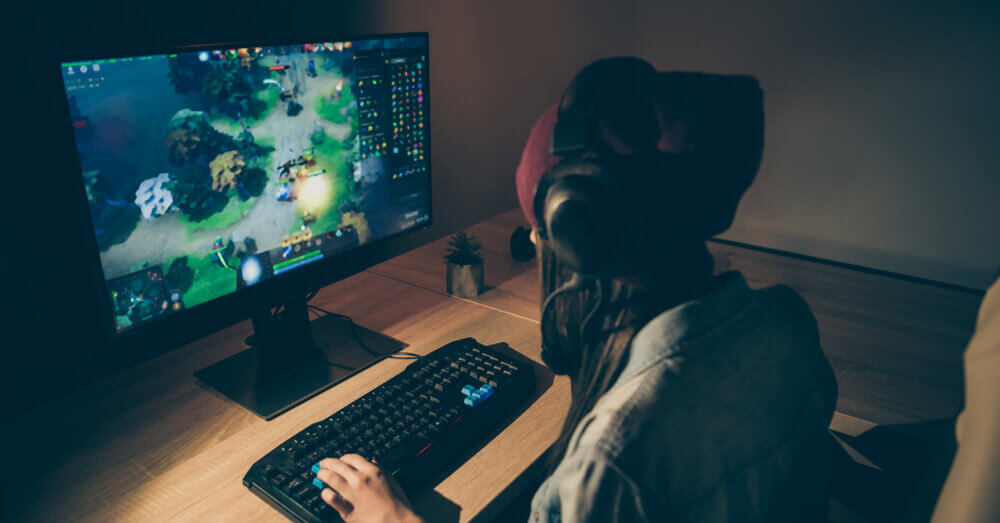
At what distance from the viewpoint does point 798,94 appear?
222cm

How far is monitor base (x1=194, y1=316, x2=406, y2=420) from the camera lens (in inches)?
35.8

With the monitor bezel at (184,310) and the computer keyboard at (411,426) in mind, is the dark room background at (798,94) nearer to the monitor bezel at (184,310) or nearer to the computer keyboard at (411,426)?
the monitor bezel at (184,310)

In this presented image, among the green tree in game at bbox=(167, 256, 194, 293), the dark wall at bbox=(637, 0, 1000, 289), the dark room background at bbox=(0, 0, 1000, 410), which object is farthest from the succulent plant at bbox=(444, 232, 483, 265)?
the dark wall at bbox=(637, 0, 1000, 289)

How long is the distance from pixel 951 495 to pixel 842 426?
0.54 metres

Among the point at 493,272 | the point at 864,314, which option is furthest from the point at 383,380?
the point at 864,314

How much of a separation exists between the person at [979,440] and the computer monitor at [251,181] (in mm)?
802

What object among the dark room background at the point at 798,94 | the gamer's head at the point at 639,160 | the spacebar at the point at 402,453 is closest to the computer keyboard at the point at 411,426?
the spacebar at the point at 402,453

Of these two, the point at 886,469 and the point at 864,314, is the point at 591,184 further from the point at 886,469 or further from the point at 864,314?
A: the point at 864,314

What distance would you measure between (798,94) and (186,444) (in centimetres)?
230

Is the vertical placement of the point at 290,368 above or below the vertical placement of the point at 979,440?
below

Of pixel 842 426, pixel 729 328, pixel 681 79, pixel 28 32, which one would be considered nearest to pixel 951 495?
pixel 729 328

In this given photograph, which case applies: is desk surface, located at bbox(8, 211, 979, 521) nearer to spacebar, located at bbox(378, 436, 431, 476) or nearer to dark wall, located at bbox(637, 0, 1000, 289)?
spacebar, located at bbox(378, 436, 431, 476)

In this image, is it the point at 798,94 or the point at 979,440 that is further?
the point at 798,94

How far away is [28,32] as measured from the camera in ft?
2.67
